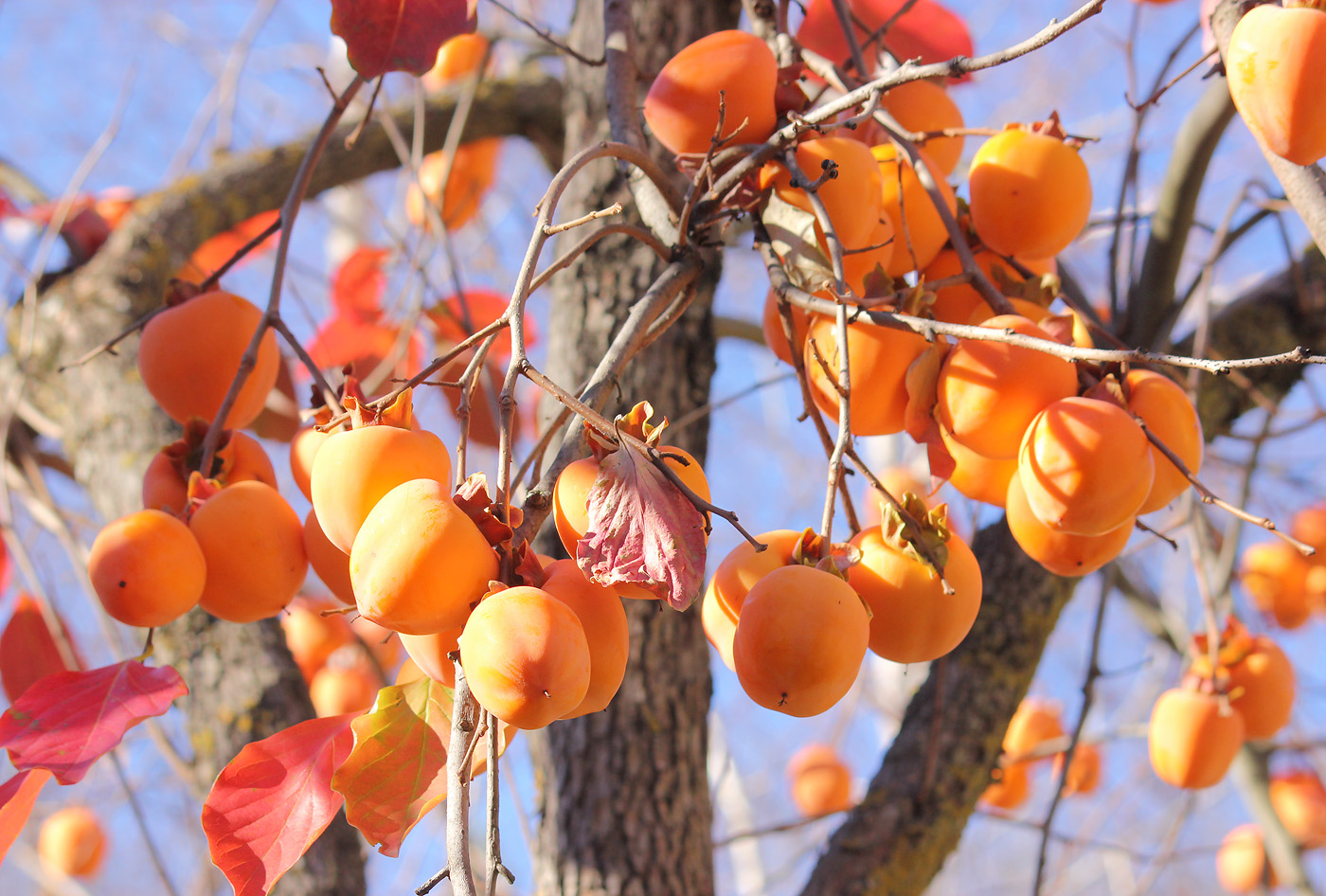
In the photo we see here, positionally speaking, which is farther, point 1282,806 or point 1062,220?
point 1282,806

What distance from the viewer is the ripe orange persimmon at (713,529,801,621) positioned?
461 millimetres

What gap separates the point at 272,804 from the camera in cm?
49

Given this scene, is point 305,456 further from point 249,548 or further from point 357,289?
point 357,289

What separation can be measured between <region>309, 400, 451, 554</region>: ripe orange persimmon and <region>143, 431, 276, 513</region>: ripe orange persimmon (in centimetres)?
19

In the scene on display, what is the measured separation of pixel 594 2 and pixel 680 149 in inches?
24.4

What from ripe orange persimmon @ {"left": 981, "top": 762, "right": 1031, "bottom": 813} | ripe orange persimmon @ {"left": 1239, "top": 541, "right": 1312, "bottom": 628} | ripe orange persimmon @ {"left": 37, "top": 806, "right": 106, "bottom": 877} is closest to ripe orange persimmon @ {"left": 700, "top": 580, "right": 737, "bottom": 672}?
ripe orange persimmon @ {"left": 981, "top": 762, "right": 1031, "bottom": 813}

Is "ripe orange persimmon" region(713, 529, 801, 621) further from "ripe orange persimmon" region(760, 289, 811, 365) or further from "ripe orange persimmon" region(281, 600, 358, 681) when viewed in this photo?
"ripe orange persimmon" region(281, 600, 358, 681)

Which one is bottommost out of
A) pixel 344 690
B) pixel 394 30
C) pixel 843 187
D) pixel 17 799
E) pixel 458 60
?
pixel 17 799

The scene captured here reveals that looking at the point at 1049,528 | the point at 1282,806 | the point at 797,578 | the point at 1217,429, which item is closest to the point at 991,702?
the point at 1217,429

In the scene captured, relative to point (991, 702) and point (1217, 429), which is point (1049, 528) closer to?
point (991, 702)

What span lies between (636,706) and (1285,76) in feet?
2.34

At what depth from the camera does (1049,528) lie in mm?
507

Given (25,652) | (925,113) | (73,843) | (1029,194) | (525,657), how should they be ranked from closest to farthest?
(525,657)
(1029,194)
(925,113)
(25,652)
(73,843)

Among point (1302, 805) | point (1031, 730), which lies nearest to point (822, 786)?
point (1031, 730)
